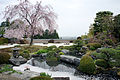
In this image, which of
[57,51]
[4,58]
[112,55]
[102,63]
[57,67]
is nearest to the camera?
[112,55]

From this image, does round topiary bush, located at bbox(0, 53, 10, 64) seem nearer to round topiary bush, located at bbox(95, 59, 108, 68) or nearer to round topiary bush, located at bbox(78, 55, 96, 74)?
round topiary bush, located at bbox(78, 55, 96, 74)

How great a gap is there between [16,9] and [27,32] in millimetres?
2723

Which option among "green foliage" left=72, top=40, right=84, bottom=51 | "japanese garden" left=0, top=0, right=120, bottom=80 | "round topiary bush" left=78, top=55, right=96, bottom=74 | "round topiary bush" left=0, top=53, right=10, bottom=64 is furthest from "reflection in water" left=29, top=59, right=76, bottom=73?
"green foliage" left=72, top=40, right=84, bottom=51

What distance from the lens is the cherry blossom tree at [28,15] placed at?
1250 cm

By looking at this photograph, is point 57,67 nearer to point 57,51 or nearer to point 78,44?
point 57,51

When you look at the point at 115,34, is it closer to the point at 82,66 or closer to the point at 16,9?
the point at 82,66

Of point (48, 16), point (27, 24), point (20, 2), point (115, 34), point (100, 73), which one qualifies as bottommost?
point (100, 73)

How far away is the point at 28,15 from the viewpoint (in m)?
12.8

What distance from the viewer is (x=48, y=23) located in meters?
13.4

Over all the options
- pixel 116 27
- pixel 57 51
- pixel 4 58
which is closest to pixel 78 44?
pixel 57 51

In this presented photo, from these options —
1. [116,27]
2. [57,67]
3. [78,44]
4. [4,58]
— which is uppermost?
[116,27]

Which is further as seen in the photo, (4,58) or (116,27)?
(116,27)

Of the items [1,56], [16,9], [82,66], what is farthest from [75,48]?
[16,9]

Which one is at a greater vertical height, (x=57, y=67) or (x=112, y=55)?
(x=112, y=55)
